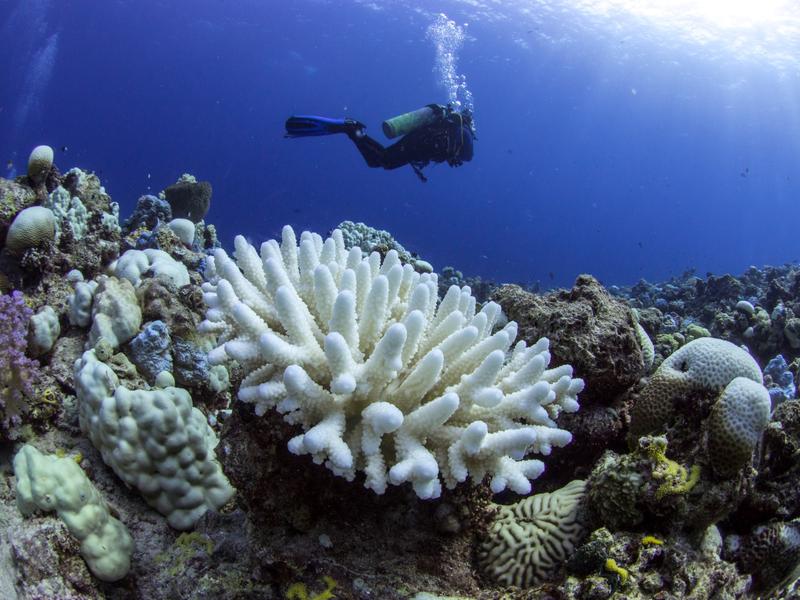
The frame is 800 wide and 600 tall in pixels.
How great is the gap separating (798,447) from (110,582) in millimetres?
3989

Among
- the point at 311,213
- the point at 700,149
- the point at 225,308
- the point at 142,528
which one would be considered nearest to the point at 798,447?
the point at 225,308

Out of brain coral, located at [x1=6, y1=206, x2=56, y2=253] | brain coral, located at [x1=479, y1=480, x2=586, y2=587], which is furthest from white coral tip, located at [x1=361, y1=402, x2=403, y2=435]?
brain coral, located at [x1=6, y1=206, x2=56, y2=253]

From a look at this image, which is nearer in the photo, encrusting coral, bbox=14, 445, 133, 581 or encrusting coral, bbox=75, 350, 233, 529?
encrusting coral, bbox=14, 445, 133, 581

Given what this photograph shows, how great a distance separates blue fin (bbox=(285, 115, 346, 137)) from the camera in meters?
12.6

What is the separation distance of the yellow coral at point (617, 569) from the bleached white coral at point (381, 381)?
1.67 ft

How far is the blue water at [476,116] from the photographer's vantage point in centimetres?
5500

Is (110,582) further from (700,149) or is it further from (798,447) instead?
(700,149)

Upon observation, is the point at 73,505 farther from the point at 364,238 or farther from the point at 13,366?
the point at 364,238

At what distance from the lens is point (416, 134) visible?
541 inches

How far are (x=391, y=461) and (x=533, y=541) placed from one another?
114 cm

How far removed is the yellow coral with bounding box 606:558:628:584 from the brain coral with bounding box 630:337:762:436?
1183 millimetres

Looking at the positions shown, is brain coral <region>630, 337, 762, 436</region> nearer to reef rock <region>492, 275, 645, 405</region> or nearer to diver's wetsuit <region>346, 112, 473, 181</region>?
reef rock <region>492, 275, 645, 405</region>

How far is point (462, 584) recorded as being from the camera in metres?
2.62

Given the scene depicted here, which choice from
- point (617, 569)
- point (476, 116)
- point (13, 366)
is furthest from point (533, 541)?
point (476, 116)
